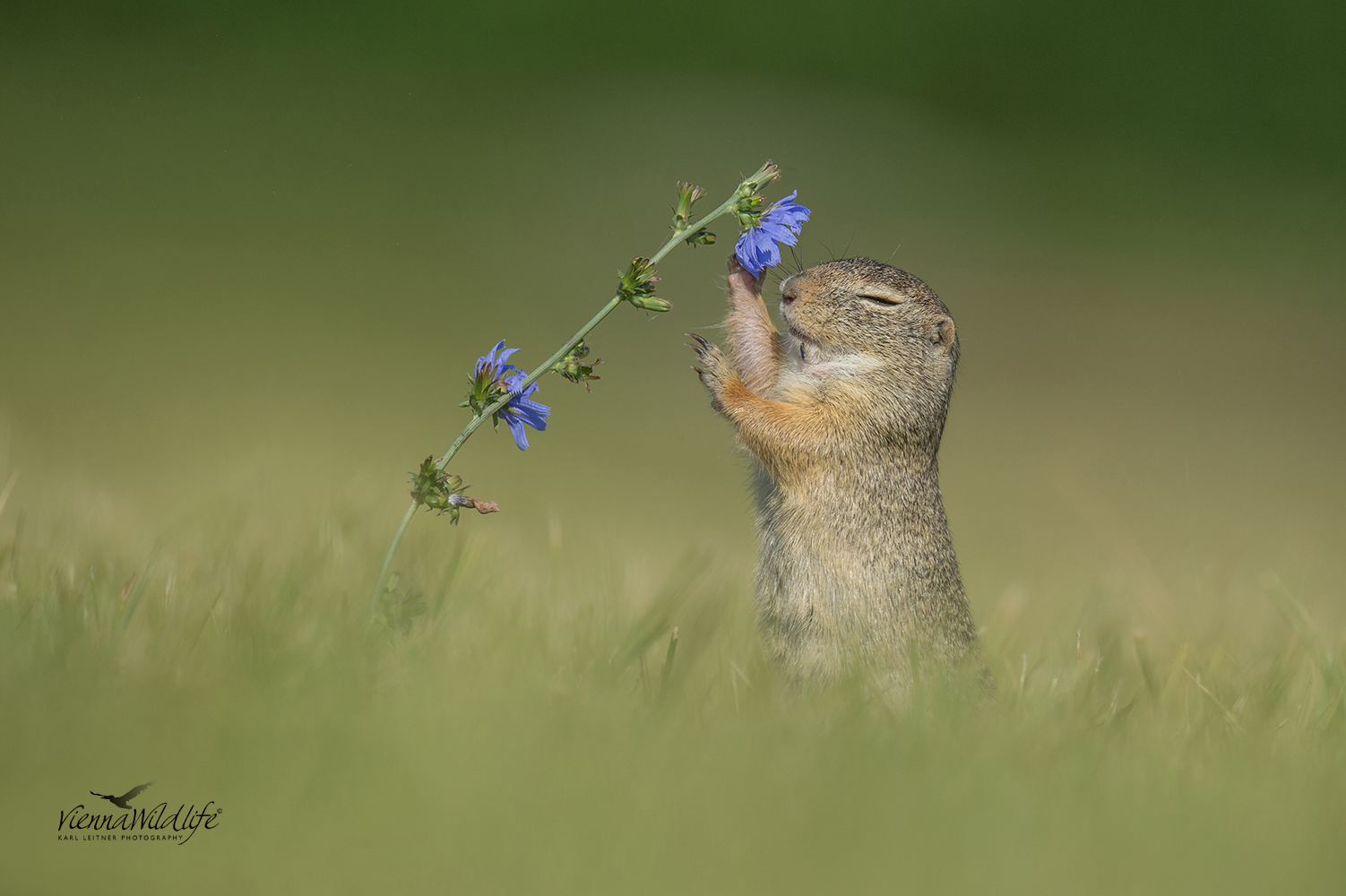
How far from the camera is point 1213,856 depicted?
2.00 metres

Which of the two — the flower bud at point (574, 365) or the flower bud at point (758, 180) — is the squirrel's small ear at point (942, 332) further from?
the flower bud at point (574, 365)

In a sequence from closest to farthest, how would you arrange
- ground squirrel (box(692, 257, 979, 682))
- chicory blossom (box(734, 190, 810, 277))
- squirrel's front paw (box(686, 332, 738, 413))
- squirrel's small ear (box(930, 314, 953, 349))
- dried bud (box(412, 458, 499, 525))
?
dried bud (box(412, 458, 499, 525)) → chicory blossom (box(734, 190, 810, 277)) → ground squirrel (box(692, 257, 979, 682)) → squirrel's front paw (box(686, 332, 738, 413)) → squirrel's small ear (box(930, 314, 953, 349))

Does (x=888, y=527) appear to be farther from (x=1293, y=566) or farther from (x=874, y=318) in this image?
(x=1293, y=566)

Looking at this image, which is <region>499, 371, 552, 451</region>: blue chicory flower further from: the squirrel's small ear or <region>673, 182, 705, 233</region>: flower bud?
the squirrel's small ear

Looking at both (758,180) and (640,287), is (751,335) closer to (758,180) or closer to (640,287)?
(758,180)

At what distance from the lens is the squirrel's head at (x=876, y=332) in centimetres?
425

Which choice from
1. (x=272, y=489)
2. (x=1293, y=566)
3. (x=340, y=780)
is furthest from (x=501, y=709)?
(x=1293, y=566)

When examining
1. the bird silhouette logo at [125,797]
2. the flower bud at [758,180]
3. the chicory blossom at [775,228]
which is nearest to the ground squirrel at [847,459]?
the chicory blossom at [775,228]

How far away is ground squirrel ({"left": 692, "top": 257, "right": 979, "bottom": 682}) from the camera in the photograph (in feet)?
12.0

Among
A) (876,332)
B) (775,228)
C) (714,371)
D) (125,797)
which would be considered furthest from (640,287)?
(876,332)

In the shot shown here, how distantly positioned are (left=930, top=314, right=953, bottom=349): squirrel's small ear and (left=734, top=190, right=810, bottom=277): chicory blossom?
4.74ft

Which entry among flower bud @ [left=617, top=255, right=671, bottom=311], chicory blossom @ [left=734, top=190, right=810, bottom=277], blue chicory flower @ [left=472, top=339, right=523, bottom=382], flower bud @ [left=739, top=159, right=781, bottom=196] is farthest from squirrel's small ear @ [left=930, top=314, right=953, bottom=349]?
blue chicory flower @ [left=472, top=339, right=523, bottom=382]

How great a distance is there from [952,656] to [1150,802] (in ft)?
4.99

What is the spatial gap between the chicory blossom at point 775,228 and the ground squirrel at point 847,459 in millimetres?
817
